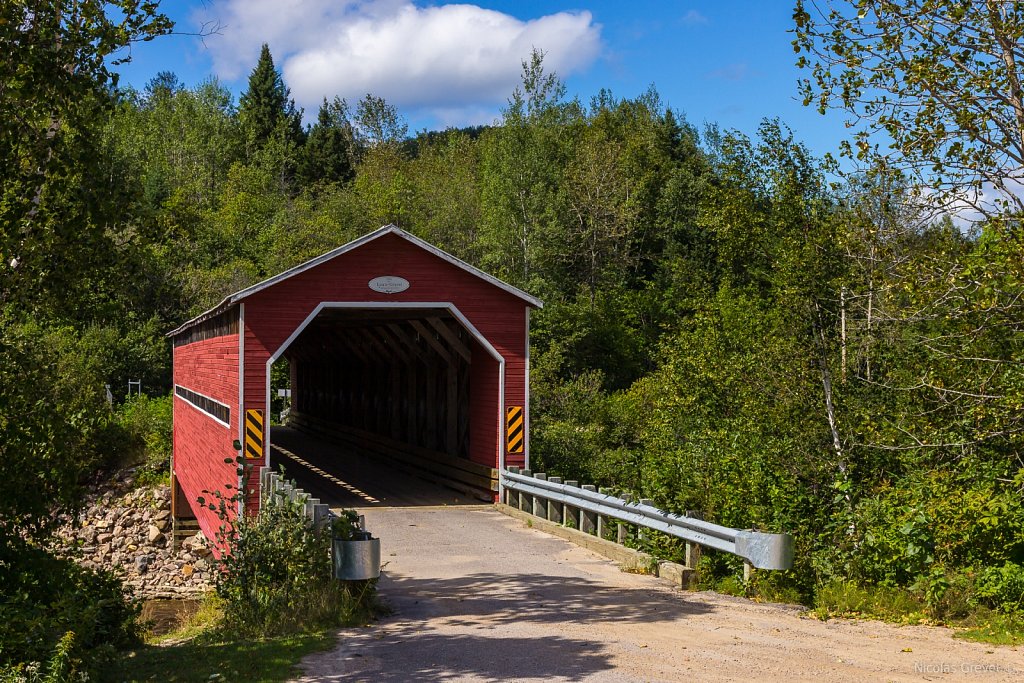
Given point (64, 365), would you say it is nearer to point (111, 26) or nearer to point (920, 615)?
point (111, 26)

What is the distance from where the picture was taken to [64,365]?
1222 inches

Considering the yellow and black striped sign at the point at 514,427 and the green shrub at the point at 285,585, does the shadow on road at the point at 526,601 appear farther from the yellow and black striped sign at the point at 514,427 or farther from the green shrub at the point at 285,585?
the yellow and black striped sign at the point at 514,427

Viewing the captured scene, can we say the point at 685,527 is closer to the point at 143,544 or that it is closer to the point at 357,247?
the point at 357,247

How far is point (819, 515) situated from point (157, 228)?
7543mm

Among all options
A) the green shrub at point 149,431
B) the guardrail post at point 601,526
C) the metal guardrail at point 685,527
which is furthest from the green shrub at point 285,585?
the green shrub at point 149,431

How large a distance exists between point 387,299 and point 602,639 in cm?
905

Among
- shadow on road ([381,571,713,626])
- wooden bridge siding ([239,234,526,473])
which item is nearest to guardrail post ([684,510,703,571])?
shadow on road ([381,571,713,626])

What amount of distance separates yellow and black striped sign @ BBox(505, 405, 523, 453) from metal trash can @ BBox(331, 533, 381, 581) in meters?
7.88

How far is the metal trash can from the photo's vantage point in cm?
834

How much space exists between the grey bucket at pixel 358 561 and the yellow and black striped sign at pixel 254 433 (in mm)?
6814

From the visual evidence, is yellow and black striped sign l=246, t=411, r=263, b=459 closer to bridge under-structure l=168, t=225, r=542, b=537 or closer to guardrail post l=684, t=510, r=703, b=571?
bridge under-structure l=168, t=225, r=542, b=537

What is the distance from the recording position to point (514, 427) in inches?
642

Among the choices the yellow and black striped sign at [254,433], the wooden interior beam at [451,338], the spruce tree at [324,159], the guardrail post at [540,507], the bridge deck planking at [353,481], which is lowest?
the bridge deck planking at [353,481]

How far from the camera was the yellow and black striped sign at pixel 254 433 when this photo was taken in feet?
48.8
